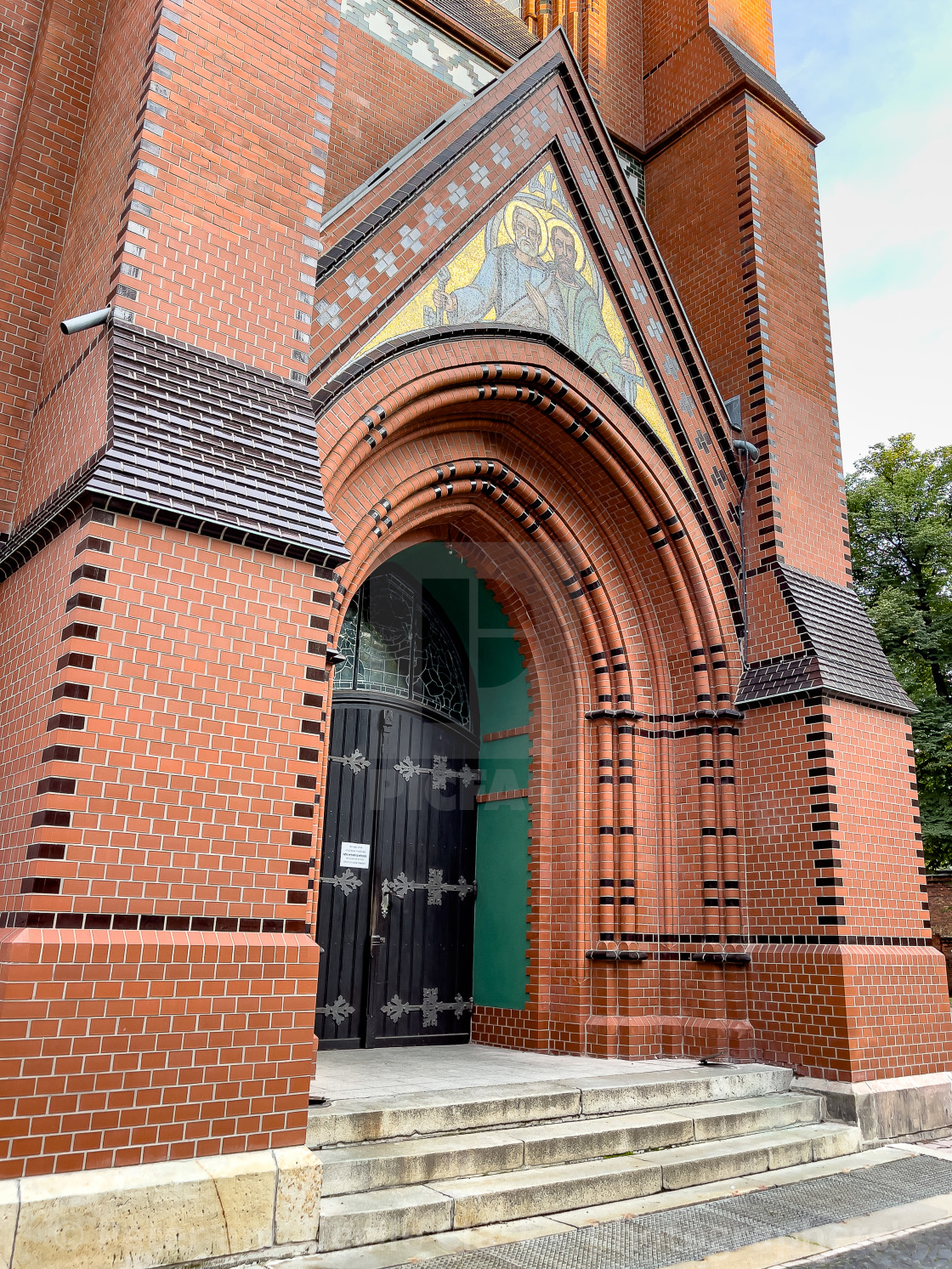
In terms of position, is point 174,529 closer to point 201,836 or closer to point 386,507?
point 201,836

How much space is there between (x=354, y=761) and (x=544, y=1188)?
3.84 m

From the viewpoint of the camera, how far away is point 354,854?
7.56m

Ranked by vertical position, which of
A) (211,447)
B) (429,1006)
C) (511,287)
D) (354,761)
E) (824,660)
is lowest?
(429,1006)

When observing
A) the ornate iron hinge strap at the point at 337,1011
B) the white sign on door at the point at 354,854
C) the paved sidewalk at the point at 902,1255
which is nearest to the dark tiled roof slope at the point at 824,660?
the white sign on door at the point at 354,854

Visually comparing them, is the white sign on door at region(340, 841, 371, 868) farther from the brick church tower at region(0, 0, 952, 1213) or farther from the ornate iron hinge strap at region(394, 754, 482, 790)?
the ornate iron hinge strap at region(394, 754, 482, 790)

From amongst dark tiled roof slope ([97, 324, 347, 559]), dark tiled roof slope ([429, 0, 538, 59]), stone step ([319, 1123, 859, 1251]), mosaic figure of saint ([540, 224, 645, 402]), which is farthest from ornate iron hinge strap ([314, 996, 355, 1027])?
dark tiled roof slope ([429, 0, 538, 59])

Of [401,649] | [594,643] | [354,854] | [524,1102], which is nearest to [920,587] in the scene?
[594,643]

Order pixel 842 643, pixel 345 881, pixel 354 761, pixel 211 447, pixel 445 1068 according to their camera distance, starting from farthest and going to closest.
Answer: pixel 354 761 < pixel 842 643 < pixel 345 881 < pixel 445 1068 < pixel 211 447

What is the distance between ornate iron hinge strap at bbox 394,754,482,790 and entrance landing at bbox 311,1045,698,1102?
6.94 feet

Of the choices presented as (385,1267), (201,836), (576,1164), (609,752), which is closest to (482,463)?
(609,752)

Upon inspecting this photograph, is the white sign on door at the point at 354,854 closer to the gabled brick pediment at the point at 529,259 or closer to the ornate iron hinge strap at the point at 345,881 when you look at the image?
the ornate iron hinge strap at the point at 345,881

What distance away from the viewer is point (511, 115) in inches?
281

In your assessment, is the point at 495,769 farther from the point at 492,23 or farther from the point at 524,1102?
the point at 492,23

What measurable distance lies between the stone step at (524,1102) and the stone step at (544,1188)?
0.31 metres
